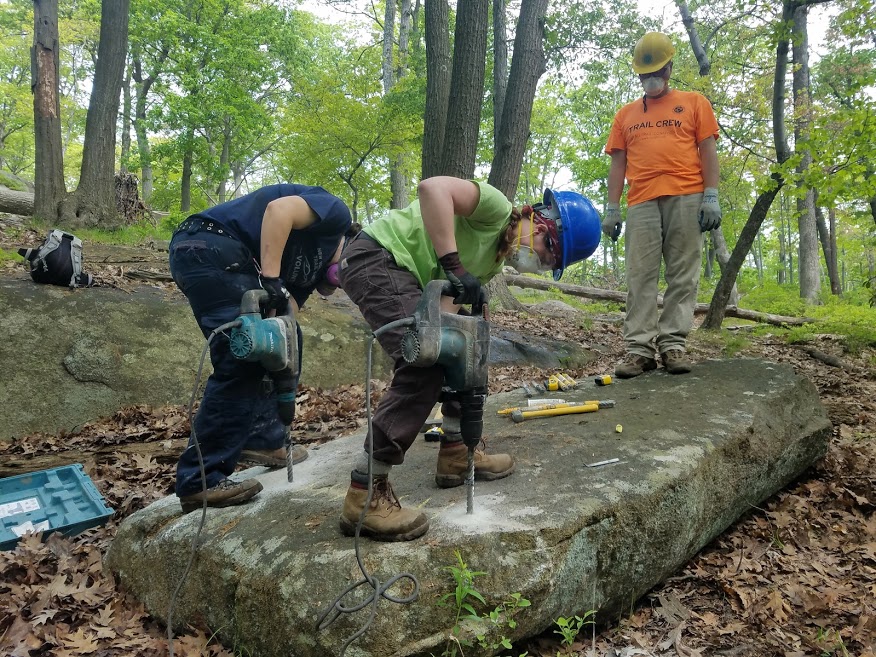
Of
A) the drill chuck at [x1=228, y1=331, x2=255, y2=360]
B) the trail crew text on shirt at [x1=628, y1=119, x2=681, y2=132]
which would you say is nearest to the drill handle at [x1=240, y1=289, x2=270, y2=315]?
the drill chuck at [x1=228, y1=331, x2=255, y2=360]

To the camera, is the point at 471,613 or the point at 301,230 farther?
the point at 301,230

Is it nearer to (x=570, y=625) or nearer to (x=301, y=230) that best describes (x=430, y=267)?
(x=301, y=230)

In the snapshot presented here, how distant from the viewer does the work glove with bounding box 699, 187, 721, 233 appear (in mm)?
4027

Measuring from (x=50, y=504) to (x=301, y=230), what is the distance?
90.4 inches

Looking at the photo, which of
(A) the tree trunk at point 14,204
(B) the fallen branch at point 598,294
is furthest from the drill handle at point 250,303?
(A) the tree trunk at point 14,204

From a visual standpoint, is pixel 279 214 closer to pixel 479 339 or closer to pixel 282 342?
pixel 282 342

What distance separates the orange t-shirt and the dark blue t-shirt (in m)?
2.66

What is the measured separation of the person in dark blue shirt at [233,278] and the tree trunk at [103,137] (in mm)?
7092

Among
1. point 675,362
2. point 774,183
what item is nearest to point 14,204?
point 675,362

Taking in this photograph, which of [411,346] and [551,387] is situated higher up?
[411,346]

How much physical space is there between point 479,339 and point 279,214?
1130 mm

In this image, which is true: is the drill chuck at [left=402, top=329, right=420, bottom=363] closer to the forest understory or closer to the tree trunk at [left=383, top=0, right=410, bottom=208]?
the forest understory

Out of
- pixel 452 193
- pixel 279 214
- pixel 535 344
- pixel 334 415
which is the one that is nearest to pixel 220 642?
pixel 279 214

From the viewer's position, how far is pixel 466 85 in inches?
280
